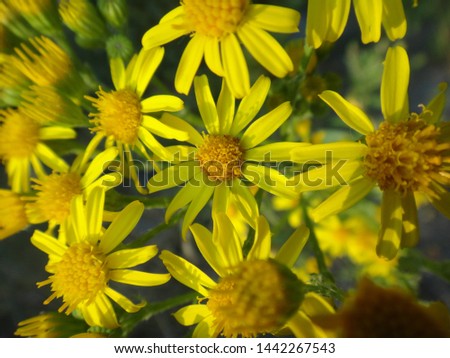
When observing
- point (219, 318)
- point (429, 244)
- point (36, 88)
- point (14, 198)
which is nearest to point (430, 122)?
point (219, 318)

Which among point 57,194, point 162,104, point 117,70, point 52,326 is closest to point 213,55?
point 162,104

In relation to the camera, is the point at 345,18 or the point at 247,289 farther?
the point at 345,18

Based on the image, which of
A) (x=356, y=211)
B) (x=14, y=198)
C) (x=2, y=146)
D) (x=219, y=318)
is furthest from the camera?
(x=356, y=211)

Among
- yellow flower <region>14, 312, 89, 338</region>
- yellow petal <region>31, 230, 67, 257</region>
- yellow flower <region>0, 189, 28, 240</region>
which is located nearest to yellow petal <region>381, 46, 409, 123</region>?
yellow petal <region>31, 230, 67, 257</region>

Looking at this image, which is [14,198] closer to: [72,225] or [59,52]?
[72,225]

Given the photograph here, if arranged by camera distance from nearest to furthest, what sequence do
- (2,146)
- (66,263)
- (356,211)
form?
(66,263)
(2,146)
(356,211)

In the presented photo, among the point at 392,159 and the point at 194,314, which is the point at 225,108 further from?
the point at 194,314

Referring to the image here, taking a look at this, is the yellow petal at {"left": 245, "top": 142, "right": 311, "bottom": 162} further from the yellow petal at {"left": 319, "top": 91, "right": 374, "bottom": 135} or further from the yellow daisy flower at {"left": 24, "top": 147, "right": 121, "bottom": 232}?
the yellow daisy flower at {"left": 24, "top": 147, "right": 121, "bottom": 232}
